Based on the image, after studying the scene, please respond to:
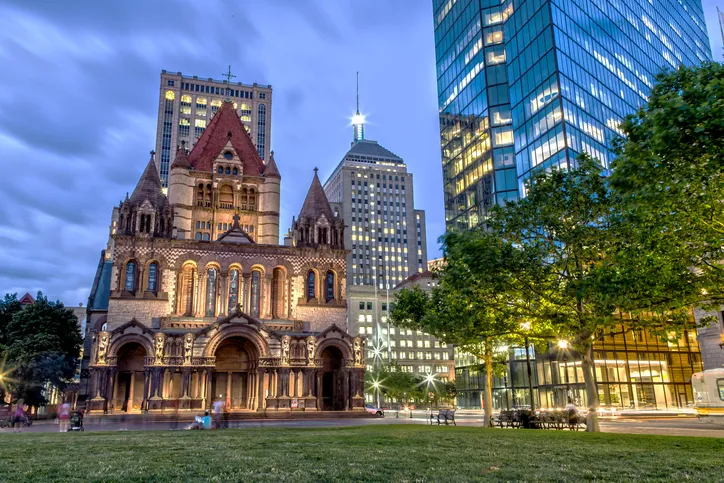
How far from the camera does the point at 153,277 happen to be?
5391cm

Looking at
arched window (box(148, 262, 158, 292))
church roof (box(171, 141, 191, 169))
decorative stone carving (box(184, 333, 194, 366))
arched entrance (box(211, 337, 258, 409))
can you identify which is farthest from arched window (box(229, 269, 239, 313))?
church roof (box(171, 141, 191, 169))

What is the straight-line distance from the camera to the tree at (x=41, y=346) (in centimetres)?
5112

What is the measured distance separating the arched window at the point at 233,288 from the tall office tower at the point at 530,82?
111ft

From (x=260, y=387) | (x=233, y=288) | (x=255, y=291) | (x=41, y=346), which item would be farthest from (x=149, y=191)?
(x=260, y=387)

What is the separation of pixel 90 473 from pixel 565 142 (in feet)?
198

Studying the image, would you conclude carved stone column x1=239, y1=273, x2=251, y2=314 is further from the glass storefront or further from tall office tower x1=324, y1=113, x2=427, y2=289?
tall office tower x1=324, y1=113, x2=427, y2=289

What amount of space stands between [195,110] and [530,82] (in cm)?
9773

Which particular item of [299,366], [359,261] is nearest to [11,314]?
[299,366]

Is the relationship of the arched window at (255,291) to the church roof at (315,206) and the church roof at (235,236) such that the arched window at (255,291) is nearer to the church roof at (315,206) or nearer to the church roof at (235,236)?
the church roof at (235,236)

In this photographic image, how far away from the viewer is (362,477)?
11219mm

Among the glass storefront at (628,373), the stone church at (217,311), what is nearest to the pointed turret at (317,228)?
the stone church at (217,311)

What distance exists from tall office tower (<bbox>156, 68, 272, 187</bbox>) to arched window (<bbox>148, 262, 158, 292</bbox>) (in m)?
90.2

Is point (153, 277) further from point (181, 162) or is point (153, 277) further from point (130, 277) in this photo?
point (181, 162)

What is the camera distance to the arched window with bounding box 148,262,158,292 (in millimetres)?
53500
